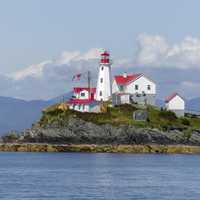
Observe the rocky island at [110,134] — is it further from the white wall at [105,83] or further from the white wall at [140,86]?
the white wall at [140,86]

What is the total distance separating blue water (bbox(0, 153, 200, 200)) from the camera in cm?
8094

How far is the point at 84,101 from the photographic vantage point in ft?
510

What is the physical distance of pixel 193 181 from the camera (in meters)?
95.6

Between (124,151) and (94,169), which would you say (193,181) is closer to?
(94,169)

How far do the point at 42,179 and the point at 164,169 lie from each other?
874 inches

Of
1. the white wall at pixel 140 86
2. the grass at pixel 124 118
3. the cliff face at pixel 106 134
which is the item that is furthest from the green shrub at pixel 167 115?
the white wall at pixel 140 86

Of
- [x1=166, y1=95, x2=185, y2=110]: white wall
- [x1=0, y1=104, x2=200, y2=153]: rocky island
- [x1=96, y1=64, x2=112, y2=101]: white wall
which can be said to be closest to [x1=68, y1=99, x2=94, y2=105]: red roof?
[x1=96, y1=64, x2=112, y2=101]: white wall

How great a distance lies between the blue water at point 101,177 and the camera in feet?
266

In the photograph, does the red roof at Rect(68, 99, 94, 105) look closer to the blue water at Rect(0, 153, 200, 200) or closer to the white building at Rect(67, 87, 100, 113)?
the white building at Rect(67, 87, 100, 113)

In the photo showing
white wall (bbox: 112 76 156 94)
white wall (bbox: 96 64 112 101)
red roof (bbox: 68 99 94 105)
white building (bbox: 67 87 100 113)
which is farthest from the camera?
white wall (bbox: 112 76 156 94)

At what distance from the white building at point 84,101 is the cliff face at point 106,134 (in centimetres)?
916

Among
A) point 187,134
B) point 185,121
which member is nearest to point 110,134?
point 187,134

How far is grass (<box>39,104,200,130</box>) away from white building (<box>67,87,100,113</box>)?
3.49 metres

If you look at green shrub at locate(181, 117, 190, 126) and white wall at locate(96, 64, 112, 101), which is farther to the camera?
white wall at locate(96, 64, 112, 101)
